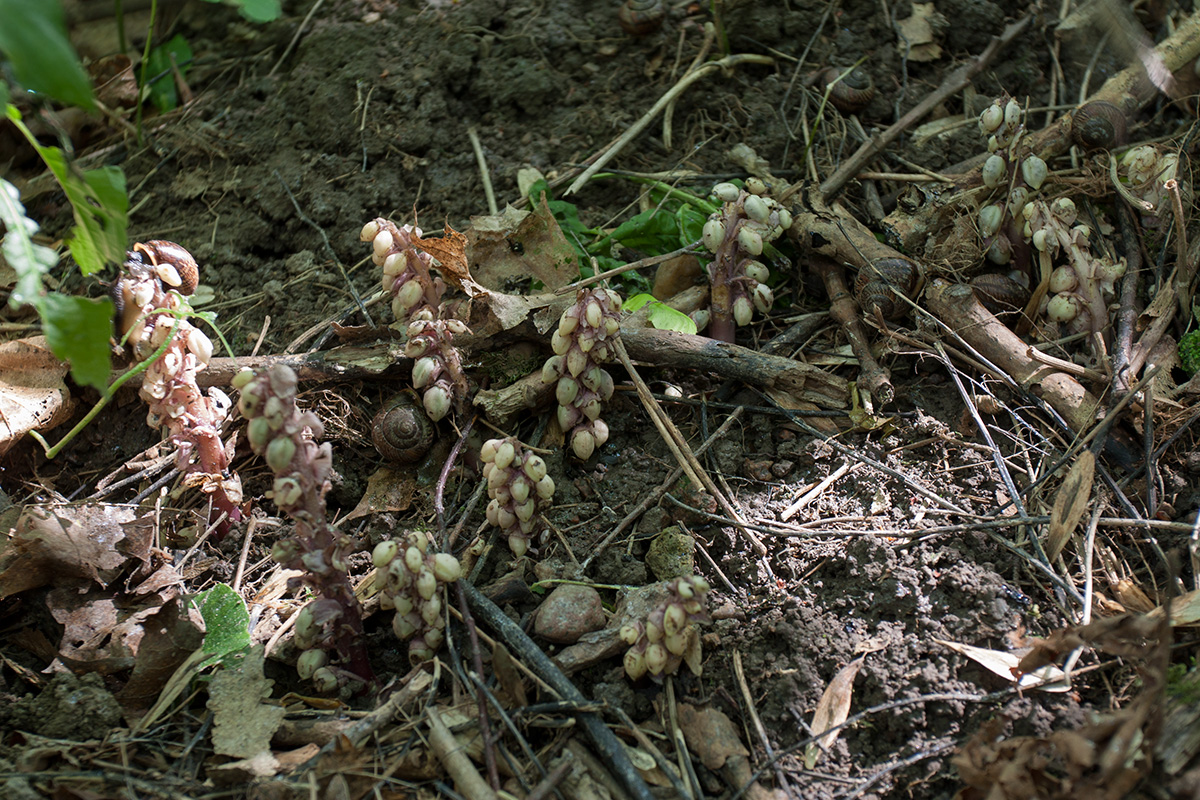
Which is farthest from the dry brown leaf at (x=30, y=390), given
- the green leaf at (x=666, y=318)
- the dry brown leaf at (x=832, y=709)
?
the dry brown leaf at (x=832, y=709)

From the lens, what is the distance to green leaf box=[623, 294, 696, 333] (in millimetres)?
2822

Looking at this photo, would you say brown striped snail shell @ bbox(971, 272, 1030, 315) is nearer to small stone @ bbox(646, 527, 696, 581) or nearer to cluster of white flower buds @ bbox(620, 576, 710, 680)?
small stone @ bbox(646, 527, 696, 581)

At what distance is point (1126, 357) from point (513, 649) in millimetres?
2054

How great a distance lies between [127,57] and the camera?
3.82 metres

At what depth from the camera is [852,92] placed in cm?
343

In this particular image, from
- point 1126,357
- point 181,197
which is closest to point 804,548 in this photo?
point 1126,357

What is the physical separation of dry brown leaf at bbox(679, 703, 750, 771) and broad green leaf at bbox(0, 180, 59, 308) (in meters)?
1.78

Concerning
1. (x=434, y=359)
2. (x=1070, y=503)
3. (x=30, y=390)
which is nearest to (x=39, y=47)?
(x=434, y=359)

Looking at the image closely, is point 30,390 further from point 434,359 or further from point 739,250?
point 739,250

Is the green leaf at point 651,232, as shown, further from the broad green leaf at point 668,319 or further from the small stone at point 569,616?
the small stone at point 569,616

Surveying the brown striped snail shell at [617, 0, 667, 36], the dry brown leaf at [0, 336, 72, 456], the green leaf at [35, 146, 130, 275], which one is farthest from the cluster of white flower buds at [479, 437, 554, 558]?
the brown striped snail shell at [617, 0, 667, 36]

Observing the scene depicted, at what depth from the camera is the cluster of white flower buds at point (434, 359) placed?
2.57 meters

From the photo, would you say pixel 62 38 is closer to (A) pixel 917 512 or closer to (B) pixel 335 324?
(B) pixel 335 324

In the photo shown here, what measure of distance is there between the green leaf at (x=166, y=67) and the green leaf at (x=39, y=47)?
2422 mm
